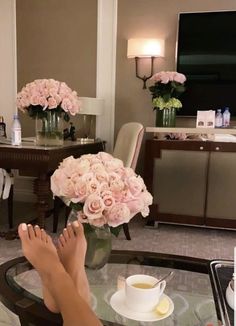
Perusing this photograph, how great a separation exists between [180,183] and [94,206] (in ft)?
6.57

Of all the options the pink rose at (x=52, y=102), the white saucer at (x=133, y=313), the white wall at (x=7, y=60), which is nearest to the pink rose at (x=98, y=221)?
the white saucer at (x=133, y=313)

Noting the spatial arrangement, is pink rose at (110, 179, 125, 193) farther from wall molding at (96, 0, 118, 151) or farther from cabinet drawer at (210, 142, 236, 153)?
wall molding at (96, 0, 118, 151)

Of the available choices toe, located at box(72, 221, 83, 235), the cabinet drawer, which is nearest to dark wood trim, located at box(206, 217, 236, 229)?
the cabinet drawer

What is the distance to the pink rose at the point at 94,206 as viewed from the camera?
1075 mm

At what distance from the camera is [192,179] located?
2.95 metres

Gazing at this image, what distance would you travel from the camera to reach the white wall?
12.1 feet

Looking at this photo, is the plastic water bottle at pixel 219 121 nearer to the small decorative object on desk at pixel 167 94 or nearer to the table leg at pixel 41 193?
the small decorative object on desk at pixel 167 94

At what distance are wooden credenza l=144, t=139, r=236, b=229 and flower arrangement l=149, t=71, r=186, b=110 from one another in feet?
1.18

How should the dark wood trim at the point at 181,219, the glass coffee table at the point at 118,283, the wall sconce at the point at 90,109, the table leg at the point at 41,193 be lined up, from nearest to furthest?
1. the glass coffee table at the point at 118,283
2. the table leg at the point at 41,193
3. the dark wood trim at the point at 181,219
4. the wall sconce at the point at 90,109

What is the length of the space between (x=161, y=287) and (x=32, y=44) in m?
3.31

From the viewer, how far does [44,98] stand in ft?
8.12

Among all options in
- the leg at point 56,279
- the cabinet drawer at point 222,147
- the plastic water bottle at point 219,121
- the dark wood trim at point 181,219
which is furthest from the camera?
the plastic water bottle at point 219,121

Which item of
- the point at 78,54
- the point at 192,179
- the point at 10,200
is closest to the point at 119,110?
the point at 78,54

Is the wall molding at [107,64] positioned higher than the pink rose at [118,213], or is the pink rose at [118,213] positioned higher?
the wall molding at [107,64]
